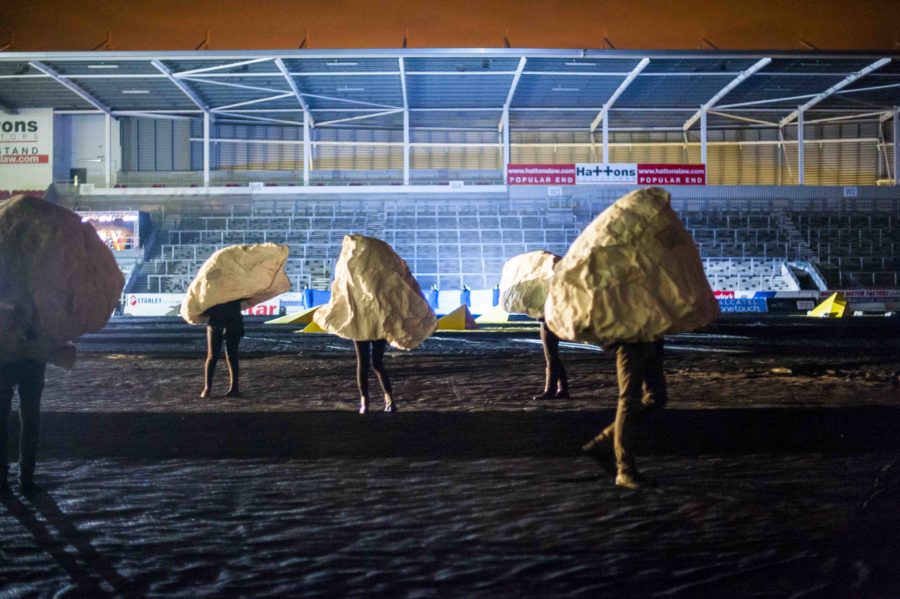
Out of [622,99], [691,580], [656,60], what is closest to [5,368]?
[691,580]

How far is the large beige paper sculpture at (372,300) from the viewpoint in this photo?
8.37 m

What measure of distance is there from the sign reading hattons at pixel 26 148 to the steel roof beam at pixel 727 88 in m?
32.5

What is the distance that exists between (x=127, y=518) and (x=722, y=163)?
43884 mm

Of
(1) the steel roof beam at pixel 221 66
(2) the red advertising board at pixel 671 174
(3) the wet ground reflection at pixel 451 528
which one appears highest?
(1) the steel roof beam at pixel 221 66

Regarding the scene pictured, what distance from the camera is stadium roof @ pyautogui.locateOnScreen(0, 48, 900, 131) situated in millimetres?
34062

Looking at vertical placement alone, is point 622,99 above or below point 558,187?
above

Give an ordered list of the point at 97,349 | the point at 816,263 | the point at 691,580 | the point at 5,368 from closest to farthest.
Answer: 1. the point at 691,580
2. the point at 5,368
3. the point at 97,349
4. the point at 816,263

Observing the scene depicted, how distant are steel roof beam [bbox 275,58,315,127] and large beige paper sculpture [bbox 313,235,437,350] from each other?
89.8ft

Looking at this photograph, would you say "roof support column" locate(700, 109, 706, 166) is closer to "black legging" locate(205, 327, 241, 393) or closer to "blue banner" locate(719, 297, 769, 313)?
"blue banner" locate(719, 297, 769, 313)

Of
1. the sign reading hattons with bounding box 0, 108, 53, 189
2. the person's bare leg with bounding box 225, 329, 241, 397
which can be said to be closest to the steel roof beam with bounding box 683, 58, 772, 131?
the person's bare leg with bounding box 225, 329, 241, 397

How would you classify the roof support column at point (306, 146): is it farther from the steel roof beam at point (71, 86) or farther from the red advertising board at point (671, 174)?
the red advertising board at point (671, 174)

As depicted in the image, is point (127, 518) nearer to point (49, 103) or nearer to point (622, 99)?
point (622, 99)

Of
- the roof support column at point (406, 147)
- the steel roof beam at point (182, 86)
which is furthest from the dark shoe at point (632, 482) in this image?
the roof support column at point (406, 147)

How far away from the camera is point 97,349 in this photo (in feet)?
56.7
